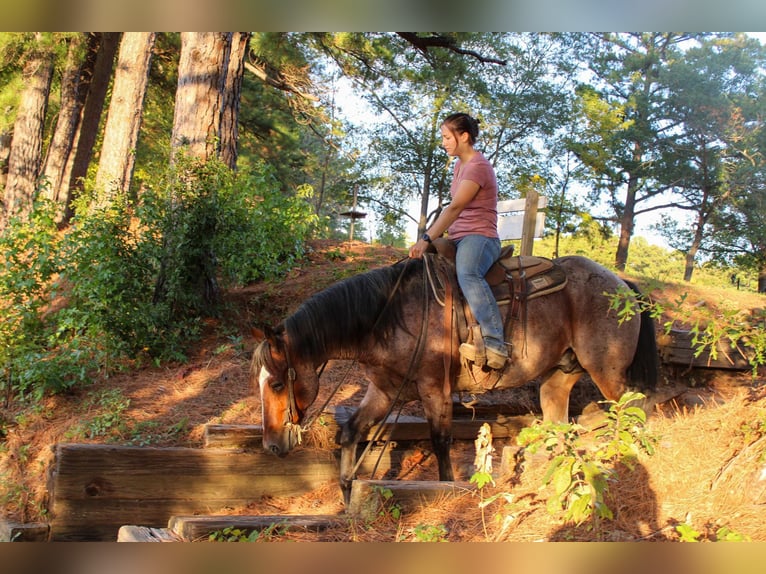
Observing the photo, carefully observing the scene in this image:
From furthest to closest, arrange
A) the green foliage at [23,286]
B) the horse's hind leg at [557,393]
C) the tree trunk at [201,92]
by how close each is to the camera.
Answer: the tree trunk at [201,92]
the green foliage at [23,286]
the horse's hind leg at [557,393]

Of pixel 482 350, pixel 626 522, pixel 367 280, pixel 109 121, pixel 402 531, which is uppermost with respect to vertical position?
pixel 109 121

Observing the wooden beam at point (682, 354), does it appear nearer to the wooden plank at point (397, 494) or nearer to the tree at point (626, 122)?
the wooden plank at point (397, 494)

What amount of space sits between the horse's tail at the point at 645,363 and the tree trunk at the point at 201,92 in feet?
18.3

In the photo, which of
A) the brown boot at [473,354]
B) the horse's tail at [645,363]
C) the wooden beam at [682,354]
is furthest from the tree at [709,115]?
the brown boot at [473,354]

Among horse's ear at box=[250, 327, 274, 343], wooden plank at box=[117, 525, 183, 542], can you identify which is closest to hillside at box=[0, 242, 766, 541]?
wooden plank at box=[117, 525, 183, 542]

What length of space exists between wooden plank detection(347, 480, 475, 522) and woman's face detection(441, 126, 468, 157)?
2613 millimetres

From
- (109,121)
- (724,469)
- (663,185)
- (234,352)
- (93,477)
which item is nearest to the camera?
(724,469)

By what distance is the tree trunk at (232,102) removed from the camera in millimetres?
8148

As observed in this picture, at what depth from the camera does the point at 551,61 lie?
63.3 ft

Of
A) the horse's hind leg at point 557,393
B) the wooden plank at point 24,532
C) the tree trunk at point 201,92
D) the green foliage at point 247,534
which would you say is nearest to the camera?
the green foliage at point 247,534

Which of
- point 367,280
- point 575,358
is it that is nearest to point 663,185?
point 575,358

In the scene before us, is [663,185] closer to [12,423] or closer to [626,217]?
[626,217]

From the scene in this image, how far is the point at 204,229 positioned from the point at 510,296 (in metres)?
4.00

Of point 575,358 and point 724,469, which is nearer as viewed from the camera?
point 724,469
